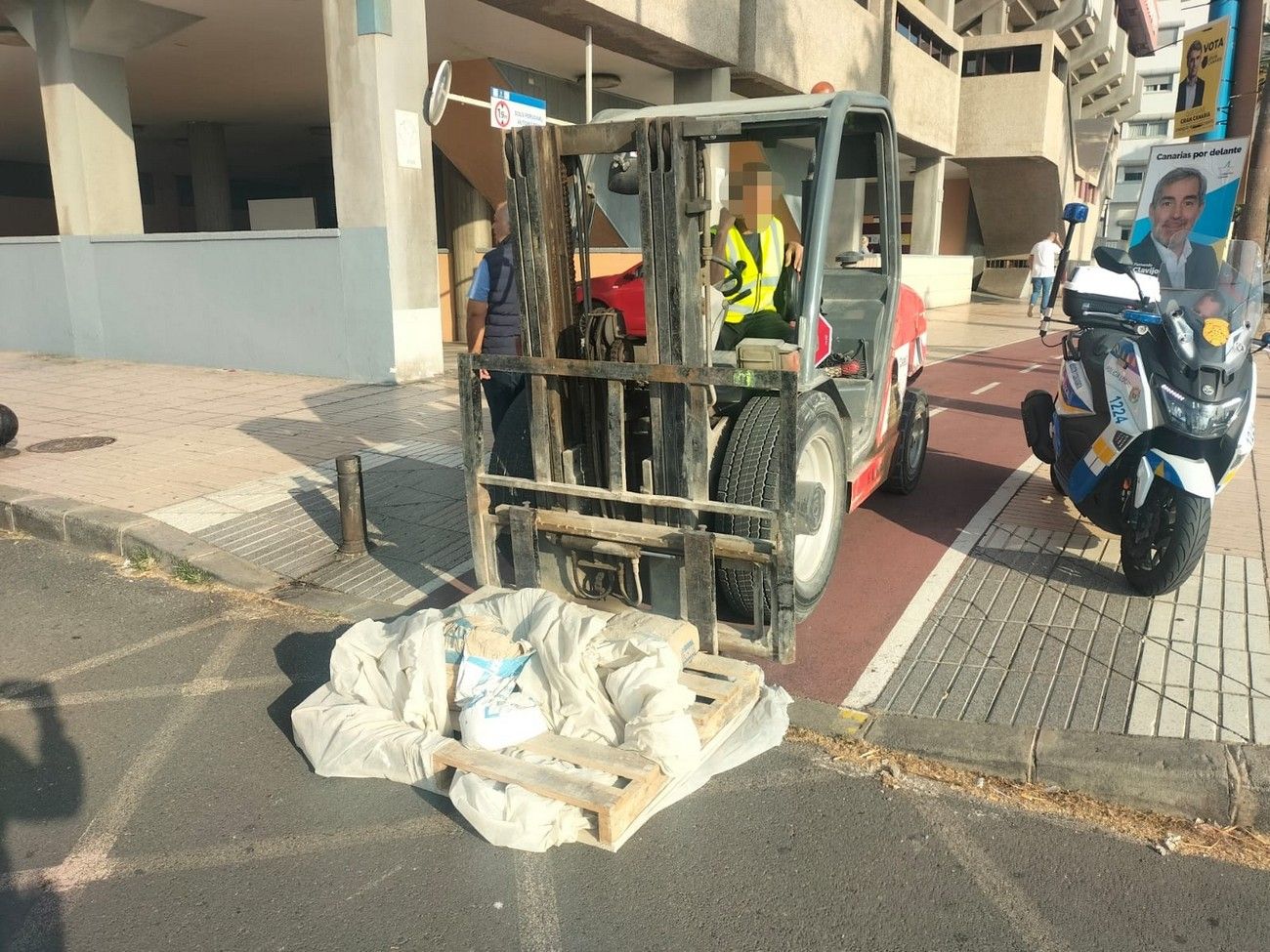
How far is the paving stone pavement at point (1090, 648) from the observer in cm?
358

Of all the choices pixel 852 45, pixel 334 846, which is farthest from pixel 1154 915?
pixel 852 45

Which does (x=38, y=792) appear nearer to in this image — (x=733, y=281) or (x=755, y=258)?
(x=733, y=281)

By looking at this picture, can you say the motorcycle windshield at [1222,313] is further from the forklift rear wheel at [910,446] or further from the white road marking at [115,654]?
the white road marking at [115,654]

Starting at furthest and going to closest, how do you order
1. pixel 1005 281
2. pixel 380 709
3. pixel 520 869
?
pixel 1005 281 < pixel 380 709 < pixel 520 869

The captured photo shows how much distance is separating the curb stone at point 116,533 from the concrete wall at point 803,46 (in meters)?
12.4

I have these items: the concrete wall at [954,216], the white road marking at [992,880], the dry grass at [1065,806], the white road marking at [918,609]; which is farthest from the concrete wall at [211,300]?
the concrete wall at [954,216]

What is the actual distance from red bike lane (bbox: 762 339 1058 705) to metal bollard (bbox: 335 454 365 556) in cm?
263

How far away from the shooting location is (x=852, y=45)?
18828mm

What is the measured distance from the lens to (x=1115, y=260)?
5.12 m

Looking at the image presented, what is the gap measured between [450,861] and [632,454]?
6.66 feet

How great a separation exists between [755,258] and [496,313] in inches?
85.5

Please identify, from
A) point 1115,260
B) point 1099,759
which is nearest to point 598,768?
point 1099,759

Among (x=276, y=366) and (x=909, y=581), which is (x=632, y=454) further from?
(x=276, y=366)

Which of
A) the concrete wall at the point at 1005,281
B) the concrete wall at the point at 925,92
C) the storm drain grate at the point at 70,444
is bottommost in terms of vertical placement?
the storm drain grate at the point at 70,444
